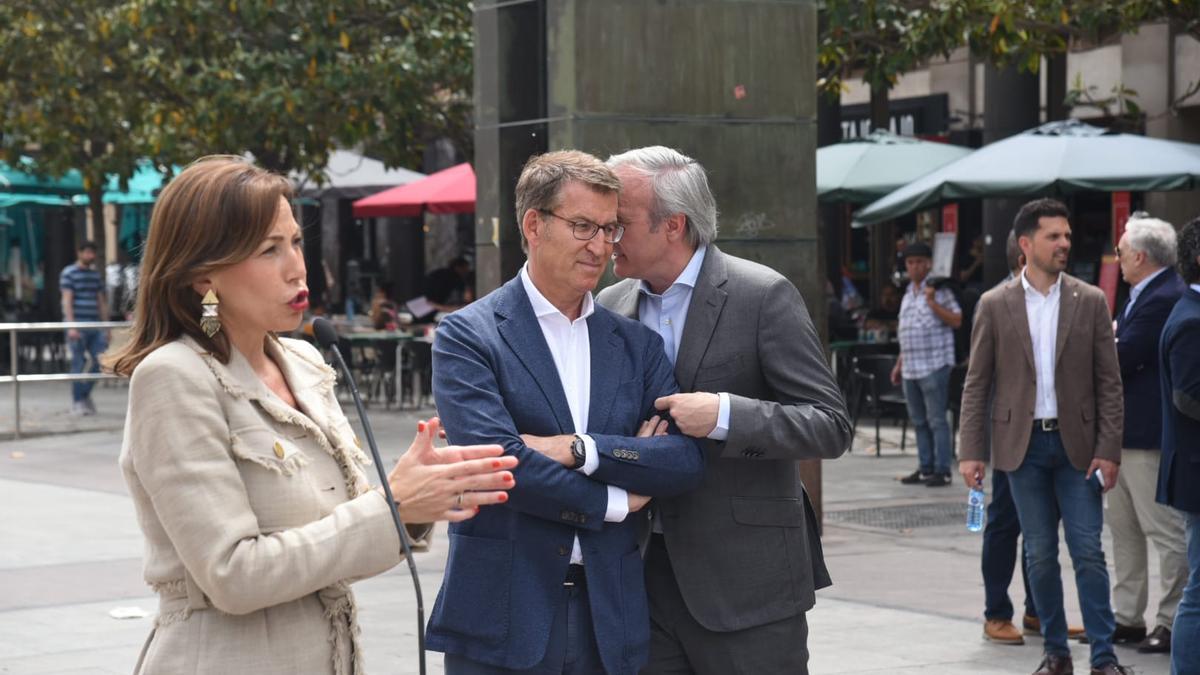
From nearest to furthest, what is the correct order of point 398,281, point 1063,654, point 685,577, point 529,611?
point 529,611 < point 685,577 < point 1063,654 < point 398,281

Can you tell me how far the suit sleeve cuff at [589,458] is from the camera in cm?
379

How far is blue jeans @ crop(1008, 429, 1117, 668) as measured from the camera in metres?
7.11

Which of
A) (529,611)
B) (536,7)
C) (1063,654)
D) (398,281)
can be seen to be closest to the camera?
(529,611)

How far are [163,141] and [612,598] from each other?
1601cm

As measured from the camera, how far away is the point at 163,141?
62.0 feet

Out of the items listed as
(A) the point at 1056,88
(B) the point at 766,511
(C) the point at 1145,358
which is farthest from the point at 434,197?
(B) the point at 766,511

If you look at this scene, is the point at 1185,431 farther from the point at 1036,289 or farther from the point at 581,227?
the point at 581,227

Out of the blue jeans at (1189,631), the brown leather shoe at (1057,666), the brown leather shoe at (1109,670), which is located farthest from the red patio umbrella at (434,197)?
the blue jeans at (1189,631)

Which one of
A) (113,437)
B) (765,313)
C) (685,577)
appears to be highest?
(765,313)

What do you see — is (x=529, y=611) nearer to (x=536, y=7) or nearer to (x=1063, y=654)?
(x=1063, y=654)

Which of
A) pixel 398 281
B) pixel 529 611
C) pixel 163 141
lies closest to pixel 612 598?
pixel 529 611

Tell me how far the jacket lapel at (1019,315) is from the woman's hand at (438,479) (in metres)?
4.60

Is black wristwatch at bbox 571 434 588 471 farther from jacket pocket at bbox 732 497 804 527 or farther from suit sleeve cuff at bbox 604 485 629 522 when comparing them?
jacket pocket at bbox 732 497 804 527

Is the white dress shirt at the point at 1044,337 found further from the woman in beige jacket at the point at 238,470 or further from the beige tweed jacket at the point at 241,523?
the beige tweed jacket at the point at 241,523
